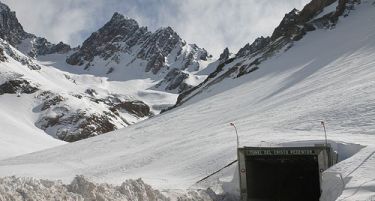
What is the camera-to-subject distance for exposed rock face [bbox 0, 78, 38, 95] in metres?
123

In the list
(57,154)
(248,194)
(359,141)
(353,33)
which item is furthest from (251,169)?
(353,33)

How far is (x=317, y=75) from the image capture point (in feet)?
168

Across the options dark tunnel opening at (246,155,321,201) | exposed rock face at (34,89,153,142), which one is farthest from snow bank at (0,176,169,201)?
exposed rock face at (34,89,153,142)

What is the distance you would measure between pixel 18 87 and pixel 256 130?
10059 centimetres

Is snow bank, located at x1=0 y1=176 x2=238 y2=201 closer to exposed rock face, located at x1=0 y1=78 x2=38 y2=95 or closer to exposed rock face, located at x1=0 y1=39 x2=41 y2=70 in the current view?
exposed rock face, located at x1=0 y1=78 x2=38 y2=95

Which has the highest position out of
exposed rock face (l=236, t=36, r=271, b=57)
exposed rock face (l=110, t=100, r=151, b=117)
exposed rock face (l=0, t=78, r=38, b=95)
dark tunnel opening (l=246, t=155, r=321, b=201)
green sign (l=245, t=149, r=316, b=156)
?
exposed rock face (l=236, t=36, r=271, b=57)

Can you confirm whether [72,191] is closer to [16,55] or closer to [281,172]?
[281,172]

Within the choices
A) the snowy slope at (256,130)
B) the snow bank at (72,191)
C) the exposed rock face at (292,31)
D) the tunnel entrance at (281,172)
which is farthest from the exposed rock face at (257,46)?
the snow bank at (72,191)

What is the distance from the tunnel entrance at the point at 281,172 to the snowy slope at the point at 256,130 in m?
1.19

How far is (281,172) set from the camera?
1077 inches

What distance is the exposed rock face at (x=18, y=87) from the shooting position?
122562 mm

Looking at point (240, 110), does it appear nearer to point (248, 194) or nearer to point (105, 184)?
point (248, 194)

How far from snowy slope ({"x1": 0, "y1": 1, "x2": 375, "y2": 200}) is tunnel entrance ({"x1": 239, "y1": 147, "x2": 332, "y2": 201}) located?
1.19m

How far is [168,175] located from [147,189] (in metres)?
8.80
